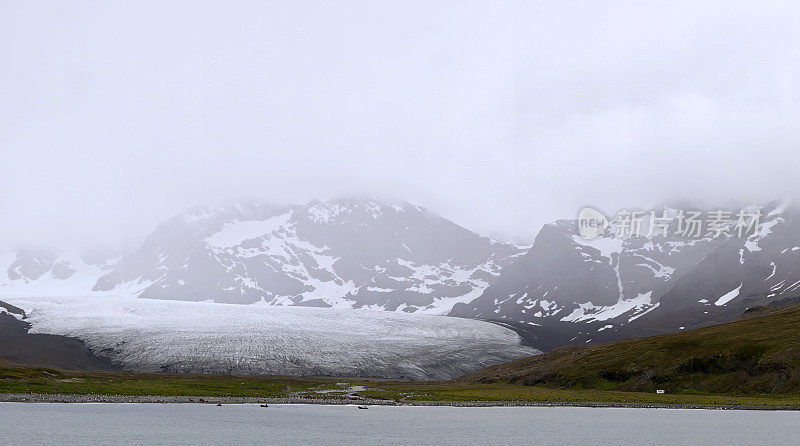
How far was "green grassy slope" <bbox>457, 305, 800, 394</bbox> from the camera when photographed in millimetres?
113438

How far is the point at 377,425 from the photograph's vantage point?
3088 inches

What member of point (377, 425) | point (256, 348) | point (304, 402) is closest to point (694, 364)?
point (304, 402)

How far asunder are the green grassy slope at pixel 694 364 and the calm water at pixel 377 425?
23.5m

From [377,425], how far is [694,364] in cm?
6698

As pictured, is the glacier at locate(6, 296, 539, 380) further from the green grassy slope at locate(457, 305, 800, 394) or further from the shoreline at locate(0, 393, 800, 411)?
the shoreline at locate(0, 393, 800, 411)

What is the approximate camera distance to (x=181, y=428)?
72500 mm

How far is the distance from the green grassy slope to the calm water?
23.5 metres

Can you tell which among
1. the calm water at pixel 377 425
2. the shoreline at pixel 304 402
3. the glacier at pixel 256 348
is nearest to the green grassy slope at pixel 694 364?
the shoreline at pixel 304 402

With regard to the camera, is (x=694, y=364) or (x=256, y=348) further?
(x=256, y=348)

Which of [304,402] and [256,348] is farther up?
[256,348]

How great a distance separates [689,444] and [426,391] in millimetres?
63396

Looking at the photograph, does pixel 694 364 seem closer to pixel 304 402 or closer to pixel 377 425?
pixel 304 402

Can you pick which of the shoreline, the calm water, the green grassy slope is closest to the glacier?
the green grassy slope

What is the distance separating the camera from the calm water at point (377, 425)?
66812 millimetres
